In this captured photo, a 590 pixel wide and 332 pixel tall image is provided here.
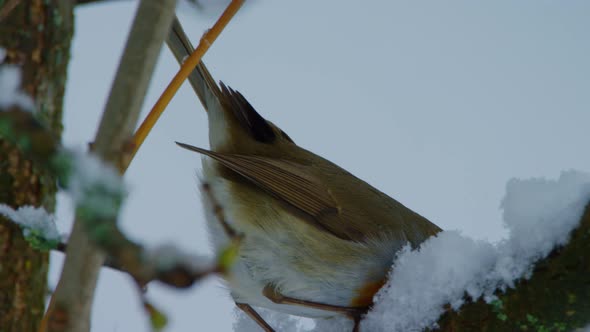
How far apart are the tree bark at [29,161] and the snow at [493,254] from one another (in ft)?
3.29

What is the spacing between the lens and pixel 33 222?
1.47 m

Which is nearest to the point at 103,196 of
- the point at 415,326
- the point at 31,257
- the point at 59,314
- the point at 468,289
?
the point at 59,314

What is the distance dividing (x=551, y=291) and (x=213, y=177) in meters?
1.70

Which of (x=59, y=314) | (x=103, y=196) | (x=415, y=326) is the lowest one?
(x=59, y=314)

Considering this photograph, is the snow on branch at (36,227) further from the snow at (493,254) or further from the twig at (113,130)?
the snow at (493,254)

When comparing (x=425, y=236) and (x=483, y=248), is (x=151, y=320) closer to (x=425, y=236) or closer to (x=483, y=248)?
(x=483, y=248)

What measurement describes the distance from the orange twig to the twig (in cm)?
61

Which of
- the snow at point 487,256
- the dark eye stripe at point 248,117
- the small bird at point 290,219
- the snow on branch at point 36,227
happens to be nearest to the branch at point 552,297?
the snow at point 487,256

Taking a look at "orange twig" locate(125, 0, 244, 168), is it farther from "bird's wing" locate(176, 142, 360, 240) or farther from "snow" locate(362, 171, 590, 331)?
"bird's wing" locate(176, 142, 360, 240)

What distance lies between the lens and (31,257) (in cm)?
153

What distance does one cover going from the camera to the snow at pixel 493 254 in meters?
1.57

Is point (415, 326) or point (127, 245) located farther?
point (415, 326)

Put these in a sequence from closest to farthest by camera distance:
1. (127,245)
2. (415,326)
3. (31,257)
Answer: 1. (127,245)
2. (31,257)
3. (415,326)

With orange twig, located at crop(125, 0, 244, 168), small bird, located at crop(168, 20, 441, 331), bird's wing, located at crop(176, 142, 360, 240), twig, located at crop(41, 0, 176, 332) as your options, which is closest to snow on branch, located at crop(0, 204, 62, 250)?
orange twig, located at crop(125, 0, 244, 168)
